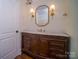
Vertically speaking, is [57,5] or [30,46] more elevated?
[57,5]

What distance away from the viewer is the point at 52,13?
3951mm

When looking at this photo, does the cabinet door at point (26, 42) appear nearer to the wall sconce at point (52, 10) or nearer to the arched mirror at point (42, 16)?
the arched mirror at point (42, 16)

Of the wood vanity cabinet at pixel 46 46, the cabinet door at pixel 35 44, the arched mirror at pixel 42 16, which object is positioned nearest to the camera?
the wood vanity cabinet at pixel 46 46

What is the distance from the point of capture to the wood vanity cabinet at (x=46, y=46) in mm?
3348

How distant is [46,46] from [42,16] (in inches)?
47.0

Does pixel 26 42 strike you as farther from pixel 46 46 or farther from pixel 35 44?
pixel 46 46

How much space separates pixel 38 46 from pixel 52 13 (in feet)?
4.19

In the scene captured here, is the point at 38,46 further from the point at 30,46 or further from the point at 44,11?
the point at 44,11

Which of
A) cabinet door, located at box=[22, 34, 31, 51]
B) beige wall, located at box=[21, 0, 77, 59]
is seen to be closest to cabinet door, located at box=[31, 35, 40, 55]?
cabinet door, located at box=[22, 34, 31, 51]

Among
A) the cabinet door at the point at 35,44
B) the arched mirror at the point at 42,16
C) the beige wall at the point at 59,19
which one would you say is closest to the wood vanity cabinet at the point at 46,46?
the cabinet door at the point at 35,44

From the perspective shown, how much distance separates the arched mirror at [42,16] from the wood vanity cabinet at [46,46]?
0.58 meters

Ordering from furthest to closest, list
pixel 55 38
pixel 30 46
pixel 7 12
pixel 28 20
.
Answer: pixel 28 20 → pixel 30 46 → pixel 7 12 → pixel 55 38

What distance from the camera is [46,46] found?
3631 mm

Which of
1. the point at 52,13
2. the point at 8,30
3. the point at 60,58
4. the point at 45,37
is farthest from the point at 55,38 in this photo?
the point at 8,30
